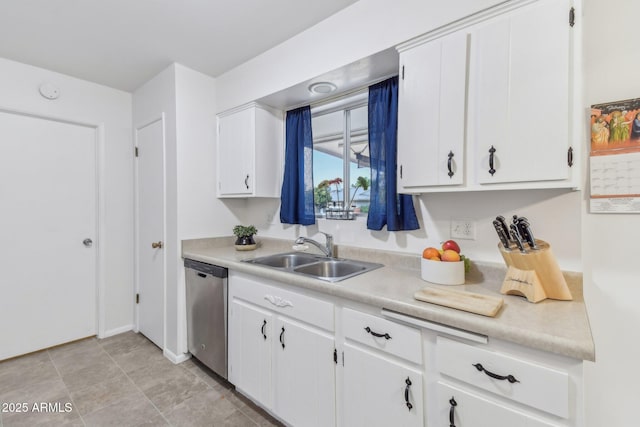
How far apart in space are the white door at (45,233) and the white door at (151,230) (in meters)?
0.42

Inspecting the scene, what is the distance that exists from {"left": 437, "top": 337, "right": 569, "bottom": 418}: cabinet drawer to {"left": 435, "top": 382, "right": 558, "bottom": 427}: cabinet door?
43 mm

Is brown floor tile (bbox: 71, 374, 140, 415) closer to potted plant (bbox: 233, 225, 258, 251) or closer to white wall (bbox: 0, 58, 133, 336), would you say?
white wall (bbox: 0, 58, 133, 336)

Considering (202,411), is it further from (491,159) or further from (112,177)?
(112,177)

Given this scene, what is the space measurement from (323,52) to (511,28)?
1.03 m

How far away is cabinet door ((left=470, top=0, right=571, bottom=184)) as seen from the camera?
3.60 feet

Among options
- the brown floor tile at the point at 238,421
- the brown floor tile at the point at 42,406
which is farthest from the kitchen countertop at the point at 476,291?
the brown floor tile at the point at 42,406

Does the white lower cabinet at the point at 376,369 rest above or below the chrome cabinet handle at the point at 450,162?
below

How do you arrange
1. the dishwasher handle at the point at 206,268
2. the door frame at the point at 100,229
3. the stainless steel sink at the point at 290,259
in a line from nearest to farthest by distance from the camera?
the dishwasher handle at the point at 206,268, the stainless steel sink at the point at 290,259, the door frame at the point at 100,229

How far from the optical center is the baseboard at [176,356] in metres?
2.36

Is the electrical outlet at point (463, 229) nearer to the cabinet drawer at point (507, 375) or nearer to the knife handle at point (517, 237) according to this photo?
the knife handle at point (517, 237)

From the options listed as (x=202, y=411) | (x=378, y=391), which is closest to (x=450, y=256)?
(x=378, y=391)

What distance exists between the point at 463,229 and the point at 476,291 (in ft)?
1.34

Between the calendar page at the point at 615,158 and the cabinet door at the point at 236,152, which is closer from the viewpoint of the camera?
the calendar page at the point at 615,158

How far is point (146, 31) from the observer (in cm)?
197
